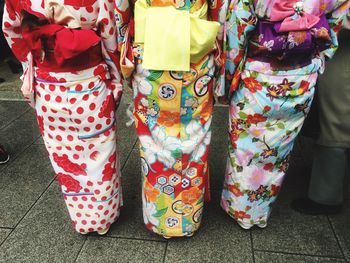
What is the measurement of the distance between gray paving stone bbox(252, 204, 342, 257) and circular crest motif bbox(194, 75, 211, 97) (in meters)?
1.09

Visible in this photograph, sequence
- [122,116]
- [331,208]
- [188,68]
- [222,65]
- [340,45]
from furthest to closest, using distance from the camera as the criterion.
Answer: [122,116] < [331,208] < [340,45] < [222,65] < [188,68]

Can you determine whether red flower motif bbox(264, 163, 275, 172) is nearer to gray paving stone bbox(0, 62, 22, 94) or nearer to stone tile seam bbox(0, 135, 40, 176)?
stone tile seam bbox(0, 135, 40, 176)

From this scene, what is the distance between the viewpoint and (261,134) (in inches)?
76.8

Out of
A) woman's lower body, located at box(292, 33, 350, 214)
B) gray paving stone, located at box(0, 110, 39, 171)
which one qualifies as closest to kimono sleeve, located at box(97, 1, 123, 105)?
woman's lower body, located at box(292, 33, 350, 214)

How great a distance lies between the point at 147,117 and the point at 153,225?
0.75 metres

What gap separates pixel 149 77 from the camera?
1.78 meters

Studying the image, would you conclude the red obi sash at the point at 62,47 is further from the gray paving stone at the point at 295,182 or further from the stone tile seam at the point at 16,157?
the gray paving stone at the point at 295,182

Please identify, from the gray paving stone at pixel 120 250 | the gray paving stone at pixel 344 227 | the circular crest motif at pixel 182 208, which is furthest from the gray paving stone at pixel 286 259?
the gray paving stone at pixel 120 250

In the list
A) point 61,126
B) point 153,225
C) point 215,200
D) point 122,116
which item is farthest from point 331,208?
point 122,116

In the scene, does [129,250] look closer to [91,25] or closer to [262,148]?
[262,148]

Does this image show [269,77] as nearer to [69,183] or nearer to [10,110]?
[69,183]

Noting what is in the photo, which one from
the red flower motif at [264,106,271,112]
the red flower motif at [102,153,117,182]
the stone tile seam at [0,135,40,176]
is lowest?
the stone tile seam at [0,135,40,176]

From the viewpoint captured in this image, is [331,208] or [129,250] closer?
[129,250]

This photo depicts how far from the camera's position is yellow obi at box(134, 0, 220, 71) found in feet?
5.45
